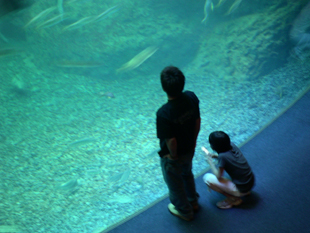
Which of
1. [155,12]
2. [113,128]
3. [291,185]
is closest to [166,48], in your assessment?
[155,12]

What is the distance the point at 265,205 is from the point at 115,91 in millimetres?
5059

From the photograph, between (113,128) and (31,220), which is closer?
(31,220)

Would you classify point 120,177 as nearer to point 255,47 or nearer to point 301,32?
point 255,47

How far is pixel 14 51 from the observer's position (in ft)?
12.4

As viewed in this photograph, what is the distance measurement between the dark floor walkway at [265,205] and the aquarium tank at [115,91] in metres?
0.29

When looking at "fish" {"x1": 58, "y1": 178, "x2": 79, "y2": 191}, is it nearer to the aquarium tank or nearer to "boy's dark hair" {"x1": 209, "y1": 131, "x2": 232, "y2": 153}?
the aquarium tank

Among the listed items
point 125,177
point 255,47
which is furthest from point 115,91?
point 255,47

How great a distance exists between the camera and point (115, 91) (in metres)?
6.29

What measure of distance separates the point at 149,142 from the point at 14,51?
288 centimetres

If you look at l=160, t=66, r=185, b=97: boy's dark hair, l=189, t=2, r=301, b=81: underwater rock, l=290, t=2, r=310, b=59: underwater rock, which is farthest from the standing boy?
l=290, t=2, r=310, b=59: underwater rock

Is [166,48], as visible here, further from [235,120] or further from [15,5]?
[15,5]

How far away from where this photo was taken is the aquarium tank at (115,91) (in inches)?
105

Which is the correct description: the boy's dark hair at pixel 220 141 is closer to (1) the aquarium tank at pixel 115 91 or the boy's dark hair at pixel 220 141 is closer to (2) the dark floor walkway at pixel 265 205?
(2) the dark floor walkway at pixel 265 205

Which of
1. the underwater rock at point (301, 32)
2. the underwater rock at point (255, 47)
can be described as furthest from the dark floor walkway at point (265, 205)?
the underwater rock at point (301, 32)
